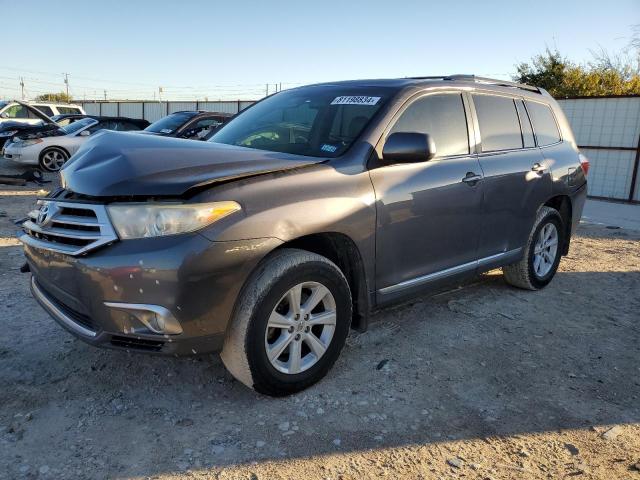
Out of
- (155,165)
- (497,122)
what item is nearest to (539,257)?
(497,122)

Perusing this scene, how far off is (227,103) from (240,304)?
918 inches

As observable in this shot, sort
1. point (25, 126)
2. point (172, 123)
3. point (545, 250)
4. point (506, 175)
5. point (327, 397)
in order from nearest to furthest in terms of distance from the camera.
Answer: point (327, 397) < point (506, 175) < point (545, 250) < point (172, 123) < point (25, 126)

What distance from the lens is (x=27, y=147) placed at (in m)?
11.9

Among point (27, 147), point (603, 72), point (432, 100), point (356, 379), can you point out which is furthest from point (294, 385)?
point (603, 72)

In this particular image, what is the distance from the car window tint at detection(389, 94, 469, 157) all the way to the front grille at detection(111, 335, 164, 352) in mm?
1943

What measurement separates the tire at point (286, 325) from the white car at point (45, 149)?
35.0ft

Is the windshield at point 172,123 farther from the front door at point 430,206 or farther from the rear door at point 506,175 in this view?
→ the front door at point 430,206

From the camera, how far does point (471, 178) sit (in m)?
3.77

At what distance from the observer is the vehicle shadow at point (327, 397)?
8.11 ft

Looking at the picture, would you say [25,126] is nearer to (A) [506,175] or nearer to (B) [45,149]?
(B) [45,149]

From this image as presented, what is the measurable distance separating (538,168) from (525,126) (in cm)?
40

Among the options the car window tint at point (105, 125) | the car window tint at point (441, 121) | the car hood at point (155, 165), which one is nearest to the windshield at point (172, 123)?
the car window tint at point (105, 125)

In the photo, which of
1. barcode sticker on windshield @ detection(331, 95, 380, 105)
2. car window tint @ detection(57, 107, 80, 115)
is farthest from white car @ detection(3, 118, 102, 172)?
barcode sticker on windshield @ detection(331, 95, 380, 105)

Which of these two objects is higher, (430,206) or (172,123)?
(172,123)
